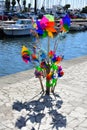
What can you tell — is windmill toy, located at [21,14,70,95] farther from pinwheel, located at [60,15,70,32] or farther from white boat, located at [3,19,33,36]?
white boat, located at [3,19,33,36]

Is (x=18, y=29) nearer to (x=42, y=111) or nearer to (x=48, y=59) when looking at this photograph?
(x=48, y=59)

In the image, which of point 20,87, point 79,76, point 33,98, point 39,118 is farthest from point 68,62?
point 39,118

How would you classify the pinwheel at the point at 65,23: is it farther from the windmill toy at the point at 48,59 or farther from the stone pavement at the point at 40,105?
the stone pavement at the point at 40,105

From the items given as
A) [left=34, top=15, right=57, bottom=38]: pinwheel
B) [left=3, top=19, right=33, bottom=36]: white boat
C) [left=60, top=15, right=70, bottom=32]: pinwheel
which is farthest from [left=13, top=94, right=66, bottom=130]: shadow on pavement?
[left=3, top=19, right=33, bottom=36]: white boat

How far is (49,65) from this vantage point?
7.62 meters

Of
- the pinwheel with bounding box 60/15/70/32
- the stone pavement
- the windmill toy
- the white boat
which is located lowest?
the white boat

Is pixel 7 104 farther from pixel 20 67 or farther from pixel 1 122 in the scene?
pixel 20 67

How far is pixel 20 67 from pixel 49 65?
10152 millimetres

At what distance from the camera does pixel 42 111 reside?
6.59 m

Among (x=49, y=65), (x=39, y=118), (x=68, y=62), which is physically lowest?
(x=68, y=62)


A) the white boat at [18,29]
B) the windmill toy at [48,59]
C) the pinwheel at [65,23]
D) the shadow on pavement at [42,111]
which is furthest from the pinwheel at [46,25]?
the white boat at [18,29]

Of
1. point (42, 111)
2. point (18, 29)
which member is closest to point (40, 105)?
point (42, 111)

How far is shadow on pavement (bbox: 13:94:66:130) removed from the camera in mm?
5973

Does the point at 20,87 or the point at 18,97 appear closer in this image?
the point at 18,97
